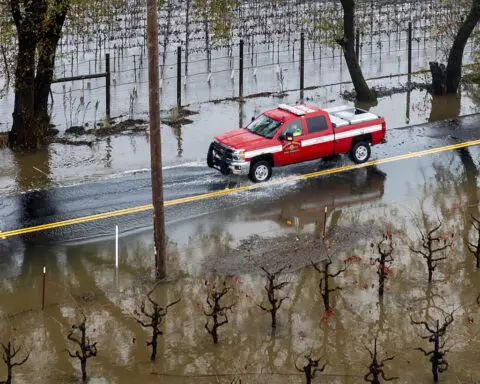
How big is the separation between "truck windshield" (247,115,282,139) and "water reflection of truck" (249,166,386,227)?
5.41 feet

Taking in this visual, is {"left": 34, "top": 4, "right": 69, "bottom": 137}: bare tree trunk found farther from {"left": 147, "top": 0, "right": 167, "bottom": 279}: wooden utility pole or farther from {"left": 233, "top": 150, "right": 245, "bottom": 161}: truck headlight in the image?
{"left": 147, "top": 0, "right": 167, "bottom": 279}: wooden utility pole

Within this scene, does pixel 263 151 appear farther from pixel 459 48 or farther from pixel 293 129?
pixel 459 48

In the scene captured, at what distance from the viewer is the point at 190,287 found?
1845cm

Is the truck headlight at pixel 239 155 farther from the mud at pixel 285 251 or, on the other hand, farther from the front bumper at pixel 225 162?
the mud at pixel 285 251

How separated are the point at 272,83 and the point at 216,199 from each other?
13.1 m

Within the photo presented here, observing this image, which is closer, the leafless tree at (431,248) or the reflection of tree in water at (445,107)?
the leafless tree at (431,248)

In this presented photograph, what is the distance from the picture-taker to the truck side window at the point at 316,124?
24.6 meters

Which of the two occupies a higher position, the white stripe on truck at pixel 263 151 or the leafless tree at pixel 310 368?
the white stripe on truck at pixel 263 151

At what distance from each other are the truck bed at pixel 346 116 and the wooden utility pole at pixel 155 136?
824cm

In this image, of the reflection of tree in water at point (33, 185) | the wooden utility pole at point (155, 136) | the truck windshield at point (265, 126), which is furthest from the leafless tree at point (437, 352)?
the reflection of tree in water at point (33, 185)

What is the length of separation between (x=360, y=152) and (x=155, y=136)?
930 cm

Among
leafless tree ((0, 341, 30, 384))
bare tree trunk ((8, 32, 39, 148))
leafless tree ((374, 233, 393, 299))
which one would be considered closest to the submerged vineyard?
bare tree trunk ((8, 32, 39, 148))

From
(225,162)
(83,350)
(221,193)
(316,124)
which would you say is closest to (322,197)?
(316,124)

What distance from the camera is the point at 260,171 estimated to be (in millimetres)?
24109
